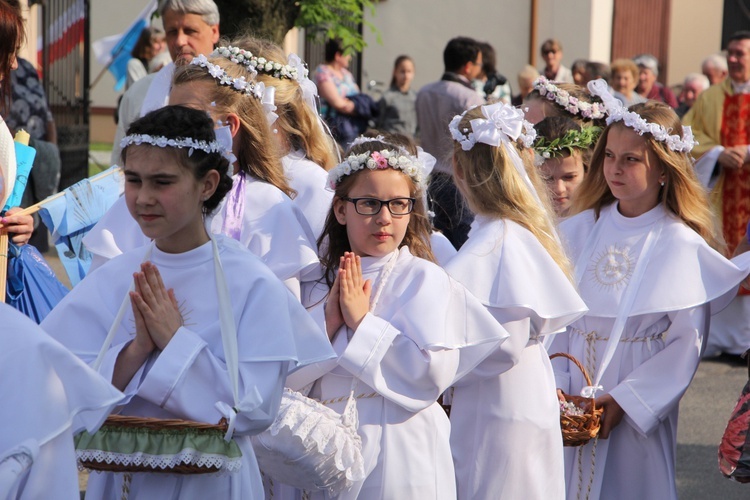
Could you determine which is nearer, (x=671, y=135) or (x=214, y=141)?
(x=214, y=141)

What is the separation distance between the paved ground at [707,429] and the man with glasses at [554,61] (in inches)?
238

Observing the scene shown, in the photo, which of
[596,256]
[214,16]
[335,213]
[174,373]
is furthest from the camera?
[214,16]

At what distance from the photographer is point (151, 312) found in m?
3.02

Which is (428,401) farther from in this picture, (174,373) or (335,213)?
(174,373)

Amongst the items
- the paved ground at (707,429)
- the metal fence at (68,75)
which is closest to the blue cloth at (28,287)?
the paved ground at (707,429)

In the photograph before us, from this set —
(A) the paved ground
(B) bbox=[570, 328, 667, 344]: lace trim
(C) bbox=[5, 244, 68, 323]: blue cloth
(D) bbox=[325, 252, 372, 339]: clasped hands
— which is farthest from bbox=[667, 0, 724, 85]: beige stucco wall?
(D) bbox=[325, 252, 372, 339]: clasped hands

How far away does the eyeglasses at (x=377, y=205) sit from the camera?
3.90 meters

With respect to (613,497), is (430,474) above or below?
above

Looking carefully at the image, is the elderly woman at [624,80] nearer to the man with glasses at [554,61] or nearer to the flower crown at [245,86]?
the man with glasses at [554,61]

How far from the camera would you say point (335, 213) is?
4070mm

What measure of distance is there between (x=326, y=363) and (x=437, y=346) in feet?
1.25

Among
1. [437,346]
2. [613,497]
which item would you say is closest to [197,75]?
[437,346]

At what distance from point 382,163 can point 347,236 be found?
1.11ft

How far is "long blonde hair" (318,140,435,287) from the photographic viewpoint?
4.02 meters
